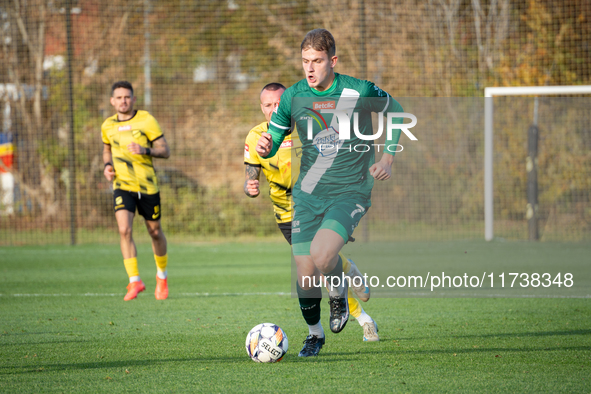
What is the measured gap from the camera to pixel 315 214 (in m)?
4.24

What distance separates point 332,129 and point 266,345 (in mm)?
1427

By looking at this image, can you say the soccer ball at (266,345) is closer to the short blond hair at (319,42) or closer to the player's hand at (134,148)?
the short blond hair at (319,42)

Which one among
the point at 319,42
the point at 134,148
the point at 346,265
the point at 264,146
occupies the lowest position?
the point at 346,265

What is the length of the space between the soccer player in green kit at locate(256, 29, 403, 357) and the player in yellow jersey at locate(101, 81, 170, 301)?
2.92 meters

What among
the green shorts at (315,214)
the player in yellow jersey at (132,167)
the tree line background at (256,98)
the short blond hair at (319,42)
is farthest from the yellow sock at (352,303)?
the tree line background at (256,98)

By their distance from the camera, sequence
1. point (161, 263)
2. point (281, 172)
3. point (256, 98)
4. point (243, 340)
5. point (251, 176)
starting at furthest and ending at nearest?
point (256, 98) < point (161, 263) < point (281, 172) < point (251, 176) < point (243, 340)

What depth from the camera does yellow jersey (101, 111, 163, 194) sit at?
6953 millimetres

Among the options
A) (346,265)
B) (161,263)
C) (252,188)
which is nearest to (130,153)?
(161,263)

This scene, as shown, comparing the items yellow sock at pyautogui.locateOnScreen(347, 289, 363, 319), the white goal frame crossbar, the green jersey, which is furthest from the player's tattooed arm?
the white goal frame crossbar

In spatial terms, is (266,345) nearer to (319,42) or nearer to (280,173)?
(280,173)

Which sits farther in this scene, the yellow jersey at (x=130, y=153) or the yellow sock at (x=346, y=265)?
the yellow jersey at (x=130, y=153)

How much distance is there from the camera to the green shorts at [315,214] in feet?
13.5

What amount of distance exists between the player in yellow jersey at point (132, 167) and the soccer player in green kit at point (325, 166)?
2920mm

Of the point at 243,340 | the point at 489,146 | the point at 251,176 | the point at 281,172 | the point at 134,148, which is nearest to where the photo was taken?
the point at 243,340
